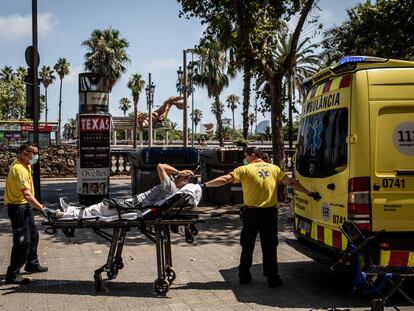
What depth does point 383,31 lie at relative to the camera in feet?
54.2

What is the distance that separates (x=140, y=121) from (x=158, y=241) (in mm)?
70724

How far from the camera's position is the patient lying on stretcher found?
5.83 metres

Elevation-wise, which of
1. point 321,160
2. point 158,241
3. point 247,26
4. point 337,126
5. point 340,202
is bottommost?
point 158,241

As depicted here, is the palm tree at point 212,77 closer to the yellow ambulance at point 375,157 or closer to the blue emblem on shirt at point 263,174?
the blue emblem on shirt at point 263,174

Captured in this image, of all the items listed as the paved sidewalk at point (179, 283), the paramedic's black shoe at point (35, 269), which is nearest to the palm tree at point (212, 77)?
the paved sidewalk at point (179, 283)

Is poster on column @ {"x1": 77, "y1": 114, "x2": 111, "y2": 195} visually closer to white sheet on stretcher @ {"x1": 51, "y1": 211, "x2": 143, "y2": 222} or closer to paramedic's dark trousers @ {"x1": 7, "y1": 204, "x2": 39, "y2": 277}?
paramedic's dark trousers @ {"x1": 7, "y1": 204, "x2": 39, "y2": 277}

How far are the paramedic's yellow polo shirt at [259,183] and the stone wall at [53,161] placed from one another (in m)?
17.9

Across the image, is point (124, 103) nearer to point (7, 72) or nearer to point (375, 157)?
point (7, 72)

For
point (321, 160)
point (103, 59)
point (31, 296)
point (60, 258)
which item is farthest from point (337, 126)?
point (103, 59)

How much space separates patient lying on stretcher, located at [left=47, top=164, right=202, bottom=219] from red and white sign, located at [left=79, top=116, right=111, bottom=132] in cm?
672

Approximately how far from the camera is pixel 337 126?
17.9 feet

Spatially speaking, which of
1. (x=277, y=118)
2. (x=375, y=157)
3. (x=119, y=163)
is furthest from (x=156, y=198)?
(x=119, y=163)

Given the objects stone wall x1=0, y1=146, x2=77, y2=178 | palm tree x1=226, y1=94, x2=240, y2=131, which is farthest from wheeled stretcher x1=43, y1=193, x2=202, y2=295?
A: palm tree x1=226, y1=94, x2=240, y2=131

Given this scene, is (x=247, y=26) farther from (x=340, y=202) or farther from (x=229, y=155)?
(x=340, y=202)
